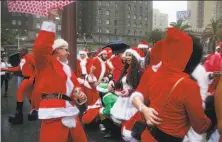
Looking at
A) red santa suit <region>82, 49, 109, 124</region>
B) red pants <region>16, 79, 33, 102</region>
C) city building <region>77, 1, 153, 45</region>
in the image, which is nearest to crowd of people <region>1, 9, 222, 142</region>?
red santa suit <region>82, 49, 109, 124</region>

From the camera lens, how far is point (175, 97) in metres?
2.90

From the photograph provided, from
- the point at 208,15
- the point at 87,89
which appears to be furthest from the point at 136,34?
the point at 87,89

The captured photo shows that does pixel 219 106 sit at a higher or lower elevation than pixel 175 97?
lower

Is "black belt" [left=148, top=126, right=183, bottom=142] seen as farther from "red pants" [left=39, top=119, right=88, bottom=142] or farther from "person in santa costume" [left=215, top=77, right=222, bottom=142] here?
"red pants" [left=39, top=119, right=88, bottom=142]

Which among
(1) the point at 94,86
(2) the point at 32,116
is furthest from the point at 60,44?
(2) the point at 32,116

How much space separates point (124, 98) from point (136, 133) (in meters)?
3.24

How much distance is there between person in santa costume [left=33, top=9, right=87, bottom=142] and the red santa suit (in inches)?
156

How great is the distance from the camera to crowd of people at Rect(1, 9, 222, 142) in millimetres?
2922

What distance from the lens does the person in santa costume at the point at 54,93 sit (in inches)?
165

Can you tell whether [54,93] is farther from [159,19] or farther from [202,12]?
[159,19]

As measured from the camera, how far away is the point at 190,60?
9.96 feet

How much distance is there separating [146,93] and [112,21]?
112436 mm

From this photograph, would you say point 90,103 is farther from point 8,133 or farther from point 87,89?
point 8,133

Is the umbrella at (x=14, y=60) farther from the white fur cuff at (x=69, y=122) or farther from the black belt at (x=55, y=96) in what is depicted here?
the white fur cuff at (x=69, y=122)
